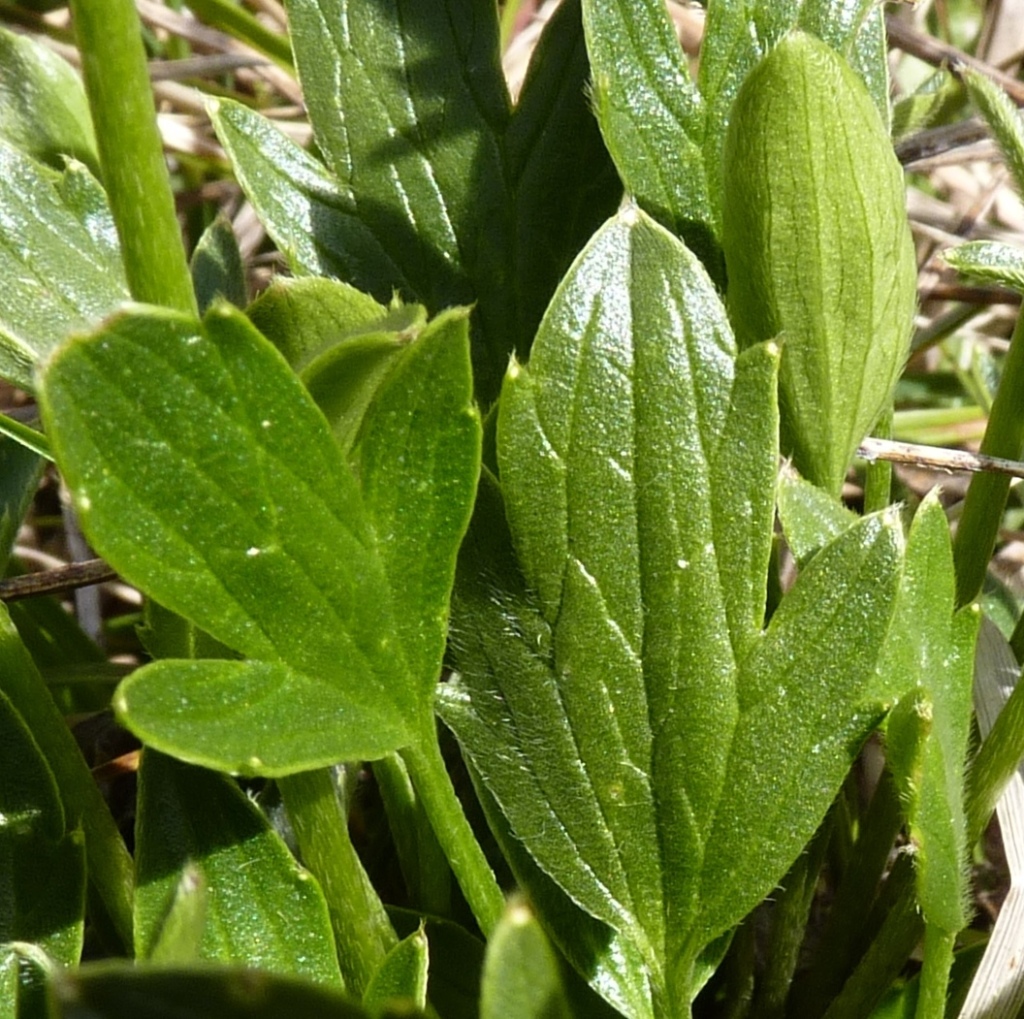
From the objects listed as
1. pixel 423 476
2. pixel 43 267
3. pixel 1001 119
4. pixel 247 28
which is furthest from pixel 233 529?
pixel 247 28

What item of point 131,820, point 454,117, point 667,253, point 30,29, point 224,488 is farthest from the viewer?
point 30,29

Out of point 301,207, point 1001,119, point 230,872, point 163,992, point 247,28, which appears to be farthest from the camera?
point 247,28

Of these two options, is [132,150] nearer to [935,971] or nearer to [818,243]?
[818,243]

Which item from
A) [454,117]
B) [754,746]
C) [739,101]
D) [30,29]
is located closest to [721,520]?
[754,746]

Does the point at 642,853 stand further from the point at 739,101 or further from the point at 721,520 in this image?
the point at 739,101

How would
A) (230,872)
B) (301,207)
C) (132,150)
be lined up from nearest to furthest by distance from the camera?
(132,150)
(230,872)
(301,207)

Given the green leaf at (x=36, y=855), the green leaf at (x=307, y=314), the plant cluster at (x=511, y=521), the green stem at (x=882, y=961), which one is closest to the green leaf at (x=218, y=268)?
the plant cluster at (x=511, y=521)
